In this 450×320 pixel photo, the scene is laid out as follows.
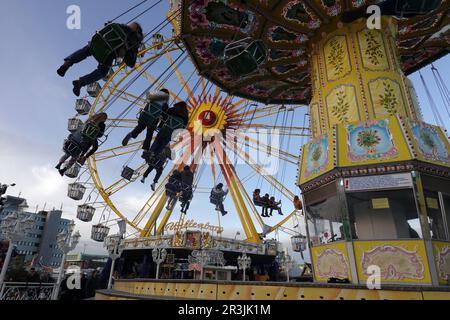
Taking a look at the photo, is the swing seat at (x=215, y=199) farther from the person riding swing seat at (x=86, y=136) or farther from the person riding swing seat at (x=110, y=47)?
the person riding swing seat at (x=110, y=47)

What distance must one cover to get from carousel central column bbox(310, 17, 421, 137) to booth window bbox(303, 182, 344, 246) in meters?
2.09

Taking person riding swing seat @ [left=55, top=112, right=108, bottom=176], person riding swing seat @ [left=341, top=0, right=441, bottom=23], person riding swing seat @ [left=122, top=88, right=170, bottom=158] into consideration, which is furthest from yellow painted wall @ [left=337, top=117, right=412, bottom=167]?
person riding swing seat @ [left=55, top=112, right=108, bottom=176]

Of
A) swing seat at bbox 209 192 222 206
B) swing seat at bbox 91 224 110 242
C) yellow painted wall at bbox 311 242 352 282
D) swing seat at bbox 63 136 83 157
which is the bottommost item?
yellow painted wall at bbox 311 242 352 282

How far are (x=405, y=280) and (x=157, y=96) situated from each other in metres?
8.32

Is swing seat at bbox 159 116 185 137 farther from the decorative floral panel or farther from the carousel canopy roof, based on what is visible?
the decorative floral panel

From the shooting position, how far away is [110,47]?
746 cm

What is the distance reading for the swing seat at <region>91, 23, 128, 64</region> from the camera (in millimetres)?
7359

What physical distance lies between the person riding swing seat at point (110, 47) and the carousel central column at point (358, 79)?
592cm

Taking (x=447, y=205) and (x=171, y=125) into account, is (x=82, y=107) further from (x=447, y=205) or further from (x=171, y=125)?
(x=447, y=205)

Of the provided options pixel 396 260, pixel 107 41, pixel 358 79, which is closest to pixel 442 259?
pixel 396 260

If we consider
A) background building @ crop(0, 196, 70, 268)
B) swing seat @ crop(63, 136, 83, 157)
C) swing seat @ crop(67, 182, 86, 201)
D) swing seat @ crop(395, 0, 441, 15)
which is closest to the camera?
swing seat @ crop(395, 0, 441, 15)

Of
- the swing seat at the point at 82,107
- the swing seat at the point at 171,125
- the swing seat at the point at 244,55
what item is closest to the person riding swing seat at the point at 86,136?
the swing seat at the point at 171,125
